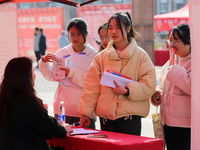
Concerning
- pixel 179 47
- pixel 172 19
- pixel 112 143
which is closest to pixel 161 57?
pixel 172 19

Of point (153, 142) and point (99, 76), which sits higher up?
point (99, 76)

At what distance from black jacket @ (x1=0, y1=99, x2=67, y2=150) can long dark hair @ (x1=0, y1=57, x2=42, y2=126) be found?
0.12 feet

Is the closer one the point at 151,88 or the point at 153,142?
the point at 153,142

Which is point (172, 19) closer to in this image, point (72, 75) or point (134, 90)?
point (72, 75)

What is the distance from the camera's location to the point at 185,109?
346cm

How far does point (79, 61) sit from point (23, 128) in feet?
5.17

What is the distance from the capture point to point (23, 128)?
279 centimetres

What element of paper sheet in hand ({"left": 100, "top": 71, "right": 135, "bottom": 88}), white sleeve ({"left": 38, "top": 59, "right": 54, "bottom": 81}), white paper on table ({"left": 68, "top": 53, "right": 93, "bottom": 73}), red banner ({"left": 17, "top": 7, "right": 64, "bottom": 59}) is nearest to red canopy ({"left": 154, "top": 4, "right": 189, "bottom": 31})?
red banner ({"left": 17, "top": 7, "right": 64, "bottom": 59})

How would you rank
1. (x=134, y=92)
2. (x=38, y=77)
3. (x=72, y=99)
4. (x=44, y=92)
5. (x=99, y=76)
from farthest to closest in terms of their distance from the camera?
(x=38, y=77) < (x=44, y=92) < (x=72, y=99) < (x=99, y=76) < (x=134, y=92)

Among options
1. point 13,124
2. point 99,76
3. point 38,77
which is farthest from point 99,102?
point 38,77

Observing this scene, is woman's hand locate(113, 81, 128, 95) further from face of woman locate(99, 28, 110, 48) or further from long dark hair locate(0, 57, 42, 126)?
face of woman locate(99, 28, 110, 48)

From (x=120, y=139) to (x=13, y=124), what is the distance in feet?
2.66

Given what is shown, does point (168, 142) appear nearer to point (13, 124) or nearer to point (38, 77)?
point (13, 124)

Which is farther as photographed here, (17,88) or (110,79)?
(110,79)
